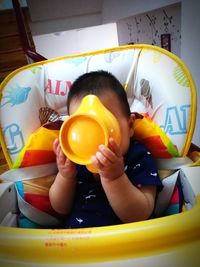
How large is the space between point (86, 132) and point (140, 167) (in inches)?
9.9

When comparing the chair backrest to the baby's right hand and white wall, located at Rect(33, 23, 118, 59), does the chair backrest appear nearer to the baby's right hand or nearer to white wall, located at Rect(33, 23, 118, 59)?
the baby's right hand

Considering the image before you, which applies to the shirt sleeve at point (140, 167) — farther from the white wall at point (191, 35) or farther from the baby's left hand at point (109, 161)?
the white wall at point (191, 35)

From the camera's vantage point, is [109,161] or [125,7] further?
[125,7]

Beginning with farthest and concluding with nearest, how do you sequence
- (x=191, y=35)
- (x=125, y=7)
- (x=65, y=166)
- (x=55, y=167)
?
(x=125, y=7)
(x=191, y=35)
(x=55, y=167)
(x=65, y=166)

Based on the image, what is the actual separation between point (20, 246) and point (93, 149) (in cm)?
18

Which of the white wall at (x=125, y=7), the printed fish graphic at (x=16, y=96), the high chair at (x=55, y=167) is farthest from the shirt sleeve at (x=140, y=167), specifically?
the white wall at (x=125, y=7)

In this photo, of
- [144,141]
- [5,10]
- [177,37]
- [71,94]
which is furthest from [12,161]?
[5,10]

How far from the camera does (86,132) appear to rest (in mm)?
386

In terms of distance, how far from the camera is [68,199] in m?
0.64

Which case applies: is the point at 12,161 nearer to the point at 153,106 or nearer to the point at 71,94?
the point at 71,94

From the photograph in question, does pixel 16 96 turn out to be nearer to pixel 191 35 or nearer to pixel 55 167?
pixel 55 167

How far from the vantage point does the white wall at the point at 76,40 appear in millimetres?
2363

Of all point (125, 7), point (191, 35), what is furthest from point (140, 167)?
point (125, 7)

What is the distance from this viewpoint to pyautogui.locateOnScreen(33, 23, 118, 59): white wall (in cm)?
236
